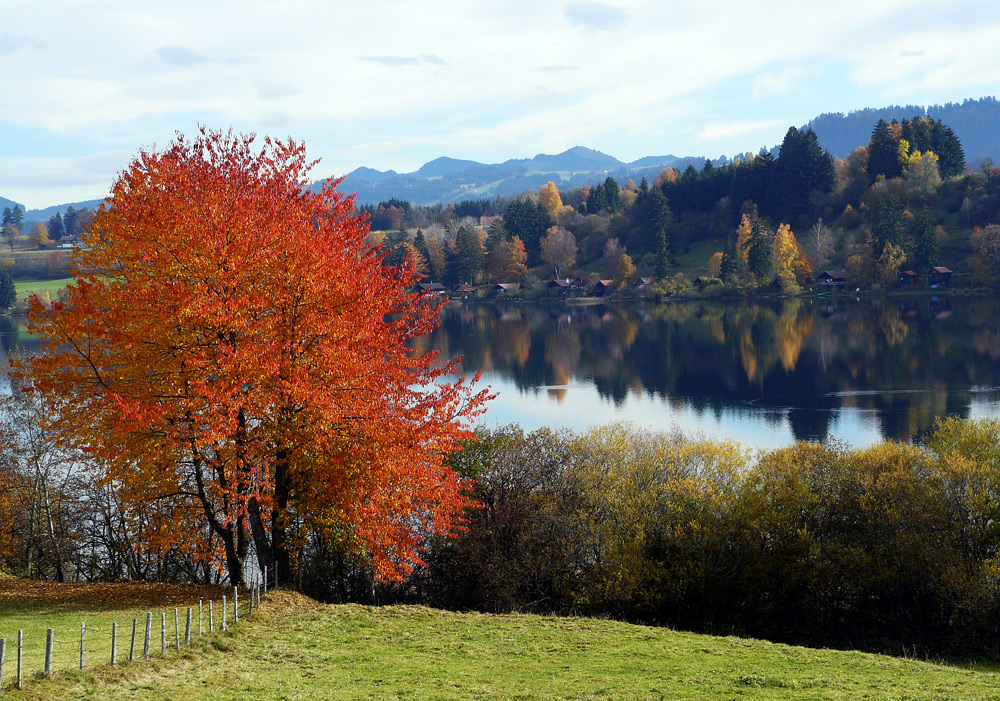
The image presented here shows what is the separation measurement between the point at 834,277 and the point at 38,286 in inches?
6454

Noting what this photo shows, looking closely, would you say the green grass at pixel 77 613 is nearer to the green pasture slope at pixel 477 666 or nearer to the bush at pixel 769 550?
the green pasture slope at pixel 477 666

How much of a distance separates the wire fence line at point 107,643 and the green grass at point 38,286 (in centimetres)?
16689

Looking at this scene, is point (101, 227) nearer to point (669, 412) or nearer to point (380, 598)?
point (380, 598)

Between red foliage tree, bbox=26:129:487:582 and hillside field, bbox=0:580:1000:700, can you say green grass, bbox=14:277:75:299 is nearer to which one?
red foliage tree, bbox=26:129:487:582

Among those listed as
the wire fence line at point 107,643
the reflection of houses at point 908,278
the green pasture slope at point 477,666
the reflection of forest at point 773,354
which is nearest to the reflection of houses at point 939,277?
the reflection of houses at point 908,278

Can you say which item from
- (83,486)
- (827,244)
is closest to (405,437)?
(83,486)

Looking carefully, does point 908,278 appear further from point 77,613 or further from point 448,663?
point 77,613

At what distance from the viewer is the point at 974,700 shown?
15.3 meters

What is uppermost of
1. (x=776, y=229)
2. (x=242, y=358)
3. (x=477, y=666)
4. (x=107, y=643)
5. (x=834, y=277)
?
(x=776, y=229)

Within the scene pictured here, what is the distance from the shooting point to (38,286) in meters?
181

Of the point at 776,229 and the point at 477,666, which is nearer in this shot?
the point at 477,666

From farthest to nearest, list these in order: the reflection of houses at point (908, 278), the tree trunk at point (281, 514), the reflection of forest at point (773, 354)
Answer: the reflection of houses at point (908, 278) → the reflection of forest at point (773, 354) → the tree trunk at point (281, 514)

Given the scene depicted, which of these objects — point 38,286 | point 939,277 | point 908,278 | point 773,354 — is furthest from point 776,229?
point 38,286

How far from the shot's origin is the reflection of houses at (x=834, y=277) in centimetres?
14662
